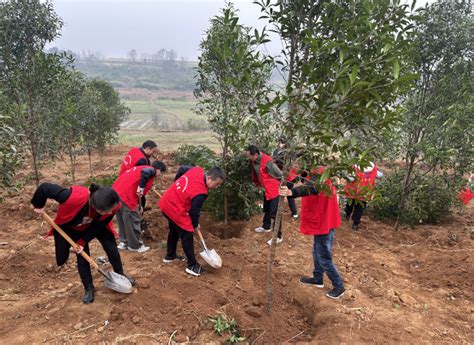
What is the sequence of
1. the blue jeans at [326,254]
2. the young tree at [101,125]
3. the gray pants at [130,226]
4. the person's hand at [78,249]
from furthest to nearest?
the young tree at [101,125] < the gray pants at [130,226] < the blue jeans at [326,254] < the person's hand at [78,249]

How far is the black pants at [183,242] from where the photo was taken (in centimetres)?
490

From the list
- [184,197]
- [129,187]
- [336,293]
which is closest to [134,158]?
[129,187]

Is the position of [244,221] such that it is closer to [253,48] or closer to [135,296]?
[135,296]

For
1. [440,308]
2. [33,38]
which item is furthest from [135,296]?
[33,38]

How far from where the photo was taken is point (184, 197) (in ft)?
15.7

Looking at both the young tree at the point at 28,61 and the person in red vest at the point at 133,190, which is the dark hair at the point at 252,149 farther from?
the young tree at the point at 28,61

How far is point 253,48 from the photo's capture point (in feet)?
13.4

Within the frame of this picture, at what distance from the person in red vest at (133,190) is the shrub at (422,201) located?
15.9ft

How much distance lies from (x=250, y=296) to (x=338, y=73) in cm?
313

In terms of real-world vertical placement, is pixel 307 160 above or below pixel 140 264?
above

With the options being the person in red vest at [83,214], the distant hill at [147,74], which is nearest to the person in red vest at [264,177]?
the person in red vest at [83,214]

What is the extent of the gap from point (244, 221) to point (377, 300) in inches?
128

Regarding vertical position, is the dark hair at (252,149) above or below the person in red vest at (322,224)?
above

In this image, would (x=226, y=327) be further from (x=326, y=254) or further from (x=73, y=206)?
(x=73, y=206)
